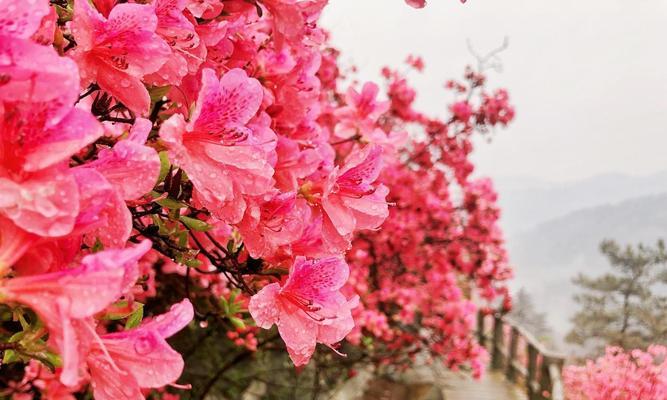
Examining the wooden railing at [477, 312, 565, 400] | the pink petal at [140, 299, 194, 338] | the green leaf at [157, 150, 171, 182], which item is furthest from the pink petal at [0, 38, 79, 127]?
the wooden railing at [477, 312, 565, 400]

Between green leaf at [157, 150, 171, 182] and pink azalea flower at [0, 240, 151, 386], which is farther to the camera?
green leaf at [157, 150, 171, 182]

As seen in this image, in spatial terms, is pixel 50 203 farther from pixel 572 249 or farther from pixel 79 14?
pixel 572 249

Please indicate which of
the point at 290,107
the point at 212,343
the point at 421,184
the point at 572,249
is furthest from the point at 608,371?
the point at 572,249

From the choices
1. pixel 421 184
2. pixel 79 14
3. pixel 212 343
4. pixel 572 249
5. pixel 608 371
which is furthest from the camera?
pixel 572 249

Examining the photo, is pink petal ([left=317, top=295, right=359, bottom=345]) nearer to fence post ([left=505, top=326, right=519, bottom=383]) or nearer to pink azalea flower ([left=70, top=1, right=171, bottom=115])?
pink azalea flower ([left=70, top=1, right=171, bottom=115])

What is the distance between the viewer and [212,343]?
4.01m

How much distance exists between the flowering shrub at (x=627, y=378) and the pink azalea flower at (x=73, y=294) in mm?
5461

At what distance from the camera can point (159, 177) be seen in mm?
827

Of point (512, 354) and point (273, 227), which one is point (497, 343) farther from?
point (273, 227)

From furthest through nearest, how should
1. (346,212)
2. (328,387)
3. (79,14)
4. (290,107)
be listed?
(328,387)
(290,107)
(346,212)
(79,14)

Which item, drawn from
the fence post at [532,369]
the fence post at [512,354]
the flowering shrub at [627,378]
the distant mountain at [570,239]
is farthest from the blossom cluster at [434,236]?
the distant mountain at [570,239]

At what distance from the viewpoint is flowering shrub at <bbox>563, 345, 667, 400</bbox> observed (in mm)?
5117

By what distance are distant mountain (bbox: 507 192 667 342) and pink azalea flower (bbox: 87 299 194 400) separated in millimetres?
49634

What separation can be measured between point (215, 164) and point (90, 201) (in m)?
0.27
